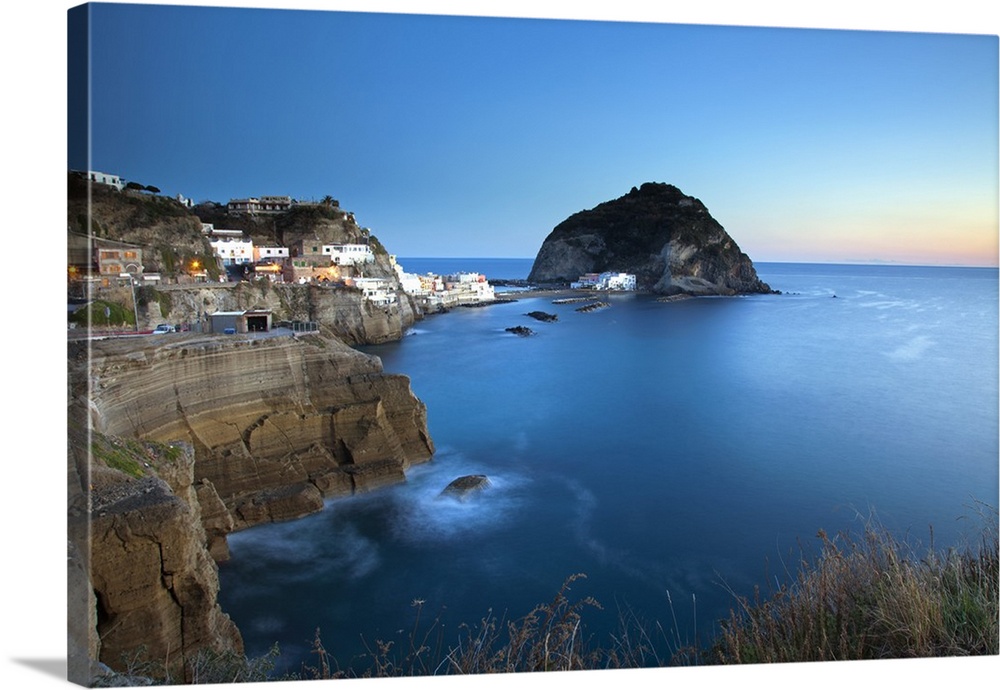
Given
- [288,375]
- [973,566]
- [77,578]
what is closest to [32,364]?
[77,578]

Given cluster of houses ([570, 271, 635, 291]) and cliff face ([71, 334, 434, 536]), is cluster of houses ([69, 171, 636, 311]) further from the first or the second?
cluster of houses ([570, 271, 635, 291])

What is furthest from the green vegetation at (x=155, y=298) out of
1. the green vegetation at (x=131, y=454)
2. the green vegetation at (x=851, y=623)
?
the green vegetation at (x=851, y=623)

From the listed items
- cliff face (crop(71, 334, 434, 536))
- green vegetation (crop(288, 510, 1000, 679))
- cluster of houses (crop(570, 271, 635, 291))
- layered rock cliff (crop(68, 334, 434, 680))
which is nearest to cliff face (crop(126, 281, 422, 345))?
cliff face (crop(71, 334, 434, 536))

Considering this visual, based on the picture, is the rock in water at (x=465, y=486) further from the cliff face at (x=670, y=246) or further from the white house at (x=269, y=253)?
the cliff face at (x=670, y=246)

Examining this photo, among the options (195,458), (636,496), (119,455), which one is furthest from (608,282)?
(119,455)

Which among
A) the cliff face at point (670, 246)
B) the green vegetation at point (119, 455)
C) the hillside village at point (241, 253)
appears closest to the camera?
the green vegetation at point (119, 455)

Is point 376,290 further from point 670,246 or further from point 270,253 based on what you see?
point 670,246
